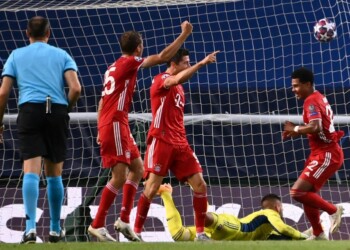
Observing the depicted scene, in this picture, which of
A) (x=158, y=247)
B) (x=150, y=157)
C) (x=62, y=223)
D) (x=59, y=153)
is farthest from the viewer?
(x=62, y=223)

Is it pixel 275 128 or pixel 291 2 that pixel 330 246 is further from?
pixel 291 2

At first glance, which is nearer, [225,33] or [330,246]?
[330,246]

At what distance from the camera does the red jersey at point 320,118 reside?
10922mm

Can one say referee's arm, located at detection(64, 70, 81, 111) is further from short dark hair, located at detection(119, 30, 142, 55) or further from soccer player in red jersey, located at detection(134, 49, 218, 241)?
soccer player in red jersey, located at detection(134, 49, 218, 241)

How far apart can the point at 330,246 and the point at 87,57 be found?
678cm

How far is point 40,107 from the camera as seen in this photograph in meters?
8.70

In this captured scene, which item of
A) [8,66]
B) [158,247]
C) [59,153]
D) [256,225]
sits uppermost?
[8,66]

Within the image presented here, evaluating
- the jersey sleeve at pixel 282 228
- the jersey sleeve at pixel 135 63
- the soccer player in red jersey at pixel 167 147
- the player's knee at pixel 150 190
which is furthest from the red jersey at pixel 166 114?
the jersey sleeve at pixel 282 228

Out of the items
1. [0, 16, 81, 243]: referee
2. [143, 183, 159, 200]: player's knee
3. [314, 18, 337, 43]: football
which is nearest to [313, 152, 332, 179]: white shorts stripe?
[143, 183, 159, 200]: player's knee

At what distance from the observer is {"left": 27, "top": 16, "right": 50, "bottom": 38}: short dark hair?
8797mm

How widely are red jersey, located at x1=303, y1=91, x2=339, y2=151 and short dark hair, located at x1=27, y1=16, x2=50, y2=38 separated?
3376 mm

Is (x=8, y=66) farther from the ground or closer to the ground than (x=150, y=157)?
farther from the ground

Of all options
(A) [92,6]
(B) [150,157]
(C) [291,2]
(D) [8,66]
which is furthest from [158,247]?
(C) [291,2]

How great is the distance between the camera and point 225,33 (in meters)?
14.5
